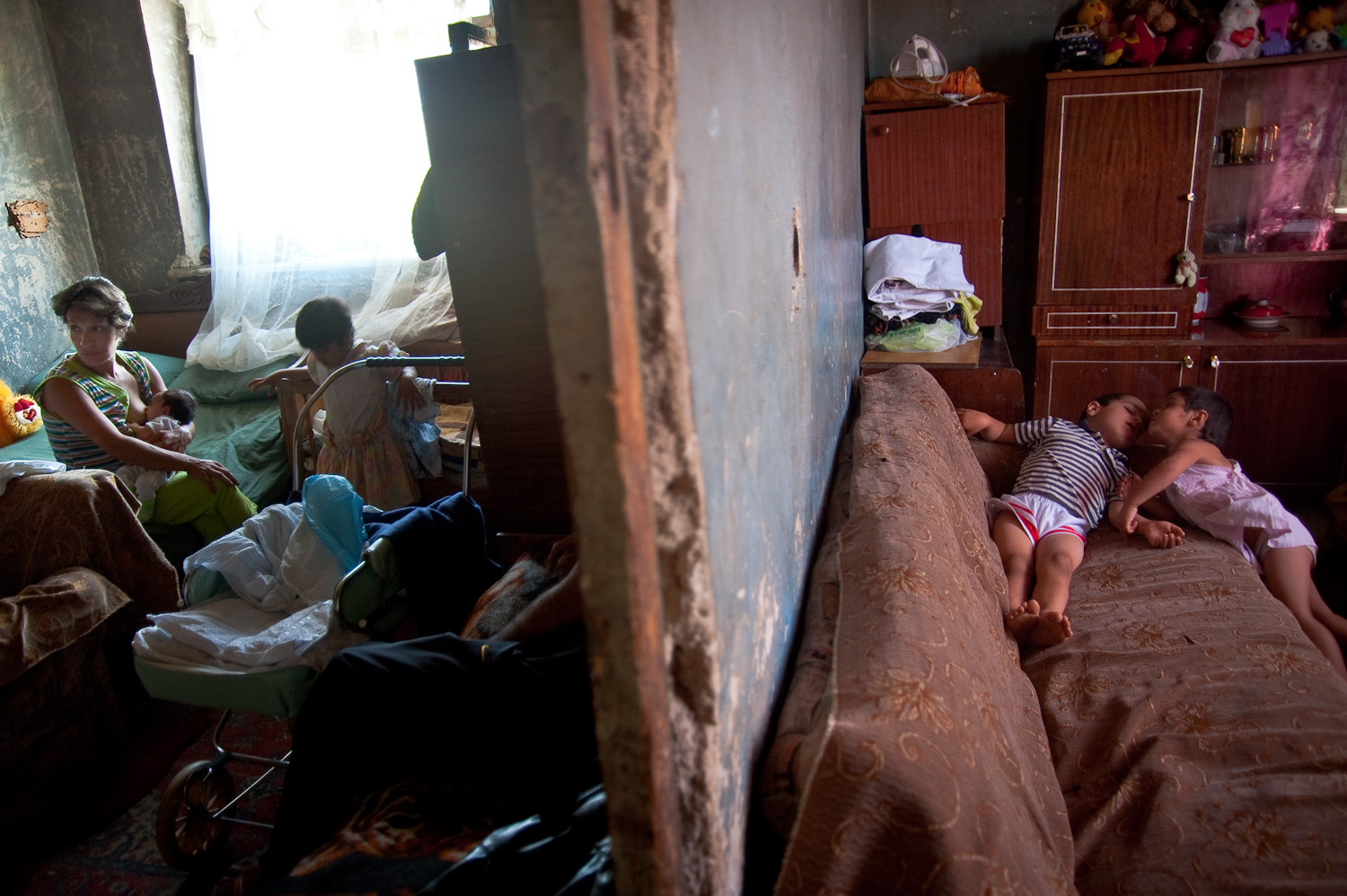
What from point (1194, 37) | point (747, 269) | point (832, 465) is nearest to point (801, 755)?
point (747, 269)

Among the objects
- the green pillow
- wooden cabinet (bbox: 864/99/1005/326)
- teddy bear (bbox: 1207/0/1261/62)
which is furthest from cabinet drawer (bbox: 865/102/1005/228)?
the green pillow

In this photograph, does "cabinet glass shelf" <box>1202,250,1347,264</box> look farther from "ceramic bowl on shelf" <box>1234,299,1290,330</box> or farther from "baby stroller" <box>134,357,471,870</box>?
"baby stroller" <box>134,357,471,870</box>

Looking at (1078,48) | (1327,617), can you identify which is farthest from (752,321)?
(1078,48)

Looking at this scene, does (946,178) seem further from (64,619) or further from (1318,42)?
(64,619)

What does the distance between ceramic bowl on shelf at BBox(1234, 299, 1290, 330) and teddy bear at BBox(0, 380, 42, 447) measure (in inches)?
230

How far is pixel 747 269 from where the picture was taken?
106 cm

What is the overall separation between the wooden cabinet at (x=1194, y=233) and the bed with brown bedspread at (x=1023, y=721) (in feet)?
4.79

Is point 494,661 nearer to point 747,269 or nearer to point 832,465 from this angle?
point 747,269

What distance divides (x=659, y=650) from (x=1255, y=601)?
2048 mm

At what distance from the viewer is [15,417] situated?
4273mm

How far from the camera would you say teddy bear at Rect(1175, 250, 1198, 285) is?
11.6ft

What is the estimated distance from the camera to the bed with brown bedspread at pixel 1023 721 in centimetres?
91

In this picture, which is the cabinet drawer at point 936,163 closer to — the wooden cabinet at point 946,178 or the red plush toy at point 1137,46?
the wooden cabinet at point 946,178

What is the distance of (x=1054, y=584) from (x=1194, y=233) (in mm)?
2148
